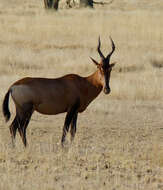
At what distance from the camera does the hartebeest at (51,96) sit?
8.91 metres

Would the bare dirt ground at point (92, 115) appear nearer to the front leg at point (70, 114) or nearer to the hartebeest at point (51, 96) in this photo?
the front leg at point (70, 114)

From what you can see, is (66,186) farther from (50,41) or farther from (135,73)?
(50,41)

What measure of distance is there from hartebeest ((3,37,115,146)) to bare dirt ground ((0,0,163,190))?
0.43 metres

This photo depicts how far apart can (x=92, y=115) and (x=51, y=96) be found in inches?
135

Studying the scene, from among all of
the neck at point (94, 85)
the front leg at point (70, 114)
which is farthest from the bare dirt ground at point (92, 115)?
the neck at point (94, 85)

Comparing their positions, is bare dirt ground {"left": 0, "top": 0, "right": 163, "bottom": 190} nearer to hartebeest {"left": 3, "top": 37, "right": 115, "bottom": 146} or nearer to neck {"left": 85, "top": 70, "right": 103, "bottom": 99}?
hartebeest {"left": 3, "top": 37, "right": 115, "bottom": 146}

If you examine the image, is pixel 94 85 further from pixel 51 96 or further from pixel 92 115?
pixel 92 115

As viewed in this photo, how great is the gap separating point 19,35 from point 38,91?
1543 centimetres

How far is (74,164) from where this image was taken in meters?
8.24

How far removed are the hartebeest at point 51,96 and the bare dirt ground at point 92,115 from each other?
0.43 meters

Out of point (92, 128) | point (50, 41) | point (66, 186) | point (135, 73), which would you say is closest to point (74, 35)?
point (50, 41)

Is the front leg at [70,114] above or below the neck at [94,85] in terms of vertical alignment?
below

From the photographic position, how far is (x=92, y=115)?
12.4m

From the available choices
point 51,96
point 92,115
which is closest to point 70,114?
point 51,96
